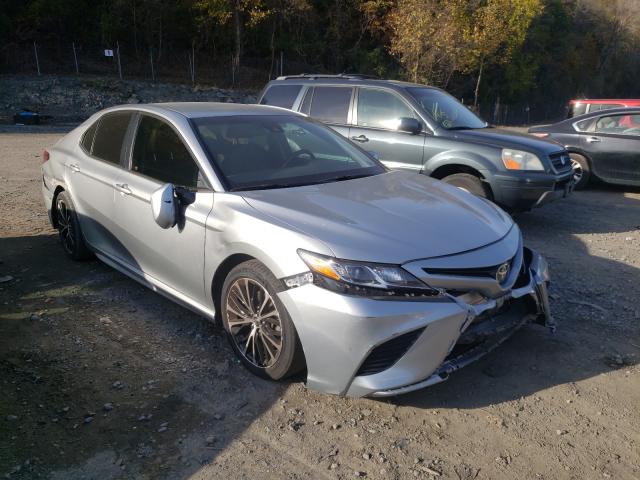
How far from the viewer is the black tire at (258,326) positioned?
10.5ft

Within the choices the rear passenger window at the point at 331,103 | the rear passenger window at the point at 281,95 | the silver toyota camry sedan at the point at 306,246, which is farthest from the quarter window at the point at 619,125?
the silver toyota camry sedan at the point at 306,246

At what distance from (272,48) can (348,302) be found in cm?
3576

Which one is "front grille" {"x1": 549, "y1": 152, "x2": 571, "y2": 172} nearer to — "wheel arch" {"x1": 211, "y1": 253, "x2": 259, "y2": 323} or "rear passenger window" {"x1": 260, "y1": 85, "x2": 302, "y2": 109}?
"rear passenger window" {"x1": 260, "y1": 85, "x2": 302, "y2": 109}

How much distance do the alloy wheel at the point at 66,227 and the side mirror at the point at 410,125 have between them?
399cm

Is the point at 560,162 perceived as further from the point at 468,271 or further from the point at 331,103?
the point at 468,271

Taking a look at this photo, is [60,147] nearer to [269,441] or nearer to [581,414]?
[269,441]

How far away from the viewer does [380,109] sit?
7.39 metres

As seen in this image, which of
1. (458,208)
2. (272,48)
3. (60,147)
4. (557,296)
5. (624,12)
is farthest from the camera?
(624,12)

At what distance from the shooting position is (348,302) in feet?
9.41

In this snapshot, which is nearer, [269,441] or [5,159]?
[269,441]

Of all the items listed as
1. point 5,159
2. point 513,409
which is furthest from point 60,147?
point 5,159

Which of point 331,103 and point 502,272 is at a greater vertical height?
point 331,103

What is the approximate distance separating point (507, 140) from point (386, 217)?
4.06 metres

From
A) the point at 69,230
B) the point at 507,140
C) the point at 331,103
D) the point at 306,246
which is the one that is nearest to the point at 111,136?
the point at 69,230
